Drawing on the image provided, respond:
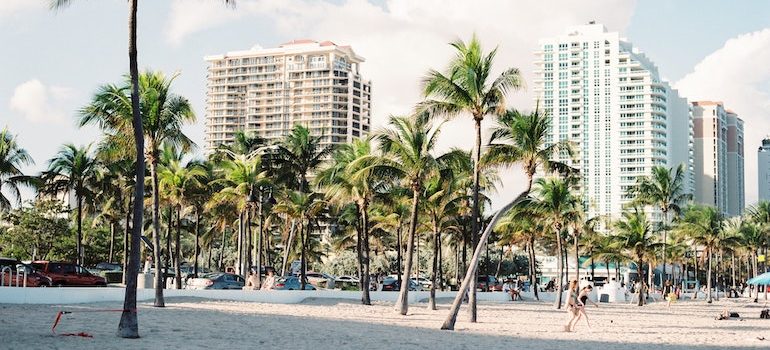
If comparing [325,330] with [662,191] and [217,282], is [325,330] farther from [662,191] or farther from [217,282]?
[662,191]

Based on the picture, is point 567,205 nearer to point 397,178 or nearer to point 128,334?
point 397,178

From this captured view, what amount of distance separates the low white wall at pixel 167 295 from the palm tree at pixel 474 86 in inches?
456

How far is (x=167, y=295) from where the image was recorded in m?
34.1

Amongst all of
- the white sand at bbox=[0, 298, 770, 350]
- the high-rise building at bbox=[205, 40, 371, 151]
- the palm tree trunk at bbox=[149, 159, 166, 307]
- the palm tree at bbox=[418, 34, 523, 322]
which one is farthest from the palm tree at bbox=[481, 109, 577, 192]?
the high-rise building at bbox=[205, 40, 371, 151]

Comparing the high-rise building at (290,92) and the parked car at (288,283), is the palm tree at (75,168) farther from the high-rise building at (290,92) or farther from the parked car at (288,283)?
the high-rise building at (290,92)

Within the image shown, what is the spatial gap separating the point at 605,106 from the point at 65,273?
14455 cm

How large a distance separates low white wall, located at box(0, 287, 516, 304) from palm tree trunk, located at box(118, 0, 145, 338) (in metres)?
9.94

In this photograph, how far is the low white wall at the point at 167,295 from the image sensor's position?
27.7 m

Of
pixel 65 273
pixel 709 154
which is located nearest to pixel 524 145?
pixel 65 273

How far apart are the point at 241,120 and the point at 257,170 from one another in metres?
138

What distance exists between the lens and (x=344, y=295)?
42406mm

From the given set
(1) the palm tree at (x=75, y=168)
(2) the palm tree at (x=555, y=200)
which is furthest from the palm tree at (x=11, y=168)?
(2) the palm tree at (x=555, y=200)

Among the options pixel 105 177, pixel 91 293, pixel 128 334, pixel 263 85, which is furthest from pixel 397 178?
pixel 263 85

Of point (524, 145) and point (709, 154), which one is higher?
point (709, 154)
